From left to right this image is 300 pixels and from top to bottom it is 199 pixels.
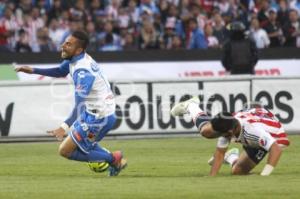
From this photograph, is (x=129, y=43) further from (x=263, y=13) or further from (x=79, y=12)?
(x=263, y=13)

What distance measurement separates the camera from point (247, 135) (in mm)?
13008

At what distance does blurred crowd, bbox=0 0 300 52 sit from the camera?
81.4ft

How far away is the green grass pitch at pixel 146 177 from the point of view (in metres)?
11.2

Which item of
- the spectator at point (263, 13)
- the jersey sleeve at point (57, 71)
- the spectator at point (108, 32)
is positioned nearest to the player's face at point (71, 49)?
the jersey sleeve at point (57, 71)

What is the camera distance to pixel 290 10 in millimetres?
25953

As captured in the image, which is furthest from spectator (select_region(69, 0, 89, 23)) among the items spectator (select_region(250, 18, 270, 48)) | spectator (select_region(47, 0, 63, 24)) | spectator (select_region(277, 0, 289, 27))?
spectator (select_region(277, 0, 289, 27))

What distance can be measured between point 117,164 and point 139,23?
1273 centimetres

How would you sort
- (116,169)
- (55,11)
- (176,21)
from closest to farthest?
(116,169) → (55,11) → (176,21)

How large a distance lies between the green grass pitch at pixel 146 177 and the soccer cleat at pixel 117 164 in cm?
15

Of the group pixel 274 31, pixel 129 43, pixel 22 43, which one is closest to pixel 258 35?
pixel 274 31

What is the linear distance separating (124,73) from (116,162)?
35.1 ft

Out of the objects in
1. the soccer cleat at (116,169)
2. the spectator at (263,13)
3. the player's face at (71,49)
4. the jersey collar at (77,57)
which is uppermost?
the player's face at (71,49)

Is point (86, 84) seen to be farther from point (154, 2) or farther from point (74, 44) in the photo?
point (154, 2)

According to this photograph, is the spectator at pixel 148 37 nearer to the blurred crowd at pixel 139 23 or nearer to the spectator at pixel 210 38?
the blurred crowd at pixel 139 23
